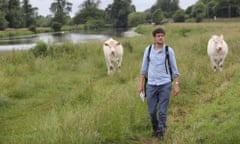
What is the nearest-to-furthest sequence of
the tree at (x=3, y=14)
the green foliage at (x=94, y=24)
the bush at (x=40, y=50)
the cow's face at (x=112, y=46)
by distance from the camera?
the cow's face at (x=112, y=46) < the bush at (x=40, y=50) < the tree at (x=3, y=14) < the green foliage at (x=94, y=24)

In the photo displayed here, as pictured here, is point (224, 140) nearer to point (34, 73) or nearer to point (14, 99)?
point (14, 99)

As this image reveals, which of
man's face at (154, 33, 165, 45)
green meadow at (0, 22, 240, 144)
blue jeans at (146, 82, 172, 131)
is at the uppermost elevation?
man's face at (154, 33, 165, 45)

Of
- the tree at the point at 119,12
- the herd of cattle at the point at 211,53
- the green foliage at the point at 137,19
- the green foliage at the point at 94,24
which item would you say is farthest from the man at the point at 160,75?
the tree at the point at 119,12

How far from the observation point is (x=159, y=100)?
6074 mm

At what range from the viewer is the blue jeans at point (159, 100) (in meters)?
5.98

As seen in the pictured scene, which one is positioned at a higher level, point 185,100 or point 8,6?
point 8,6

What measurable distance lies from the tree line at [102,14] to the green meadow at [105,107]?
195ft

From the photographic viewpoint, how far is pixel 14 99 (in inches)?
386

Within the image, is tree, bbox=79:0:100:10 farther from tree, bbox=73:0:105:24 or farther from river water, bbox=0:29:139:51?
river water, bbox=0:29:139:51

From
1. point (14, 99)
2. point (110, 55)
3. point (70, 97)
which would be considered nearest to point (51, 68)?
point (110, 55)

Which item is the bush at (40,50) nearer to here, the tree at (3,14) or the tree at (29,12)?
the tree at (3,14)

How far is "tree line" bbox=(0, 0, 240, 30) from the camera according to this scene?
263 ft

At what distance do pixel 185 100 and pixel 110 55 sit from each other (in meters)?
5.99

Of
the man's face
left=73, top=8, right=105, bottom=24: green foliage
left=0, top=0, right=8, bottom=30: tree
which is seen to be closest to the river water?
the man's face
